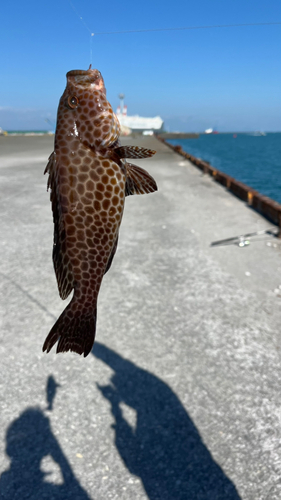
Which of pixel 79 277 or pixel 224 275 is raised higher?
pixel 79 277

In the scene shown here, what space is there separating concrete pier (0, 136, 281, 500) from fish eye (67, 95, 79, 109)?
429 centimetres

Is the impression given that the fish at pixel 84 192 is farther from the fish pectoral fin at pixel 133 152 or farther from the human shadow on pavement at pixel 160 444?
the human shadow on pavement at pixel 160 444

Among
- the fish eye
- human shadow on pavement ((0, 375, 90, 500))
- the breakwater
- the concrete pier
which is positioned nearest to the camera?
the fish eye

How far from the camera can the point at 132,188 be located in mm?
→ 1952

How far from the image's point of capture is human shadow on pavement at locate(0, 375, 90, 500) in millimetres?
4359

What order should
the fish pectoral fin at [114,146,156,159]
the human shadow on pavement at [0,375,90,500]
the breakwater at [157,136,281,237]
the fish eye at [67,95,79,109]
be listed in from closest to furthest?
the fish pectoral fin at [114,146,156,159] → the fish eye at [67,95,79,109] → the human shadow on pavement at [0,375,90,500] → the breakwater at [157,136,281,237]

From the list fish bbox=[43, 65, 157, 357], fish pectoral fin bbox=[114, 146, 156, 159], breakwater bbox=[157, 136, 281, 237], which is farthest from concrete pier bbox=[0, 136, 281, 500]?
fish pectoral fin bbox=[114, 146, 156, 159]

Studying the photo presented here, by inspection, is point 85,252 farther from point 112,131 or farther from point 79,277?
point 112,131

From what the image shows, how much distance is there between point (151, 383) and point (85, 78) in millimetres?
5087

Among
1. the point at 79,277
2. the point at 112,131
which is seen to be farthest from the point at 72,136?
the point at 79,277

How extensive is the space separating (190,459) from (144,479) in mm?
649

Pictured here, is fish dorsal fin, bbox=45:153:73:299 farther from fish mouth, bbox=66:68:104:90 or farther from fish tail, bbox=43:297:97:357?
fish mouth, bbox=66:68:104:90

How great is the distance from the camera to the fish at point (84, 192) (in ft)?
5.71

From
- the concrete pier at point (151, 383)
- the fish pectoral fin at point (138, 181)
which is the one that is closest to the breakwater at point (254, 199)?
the concrete pier at point (151, 383)
